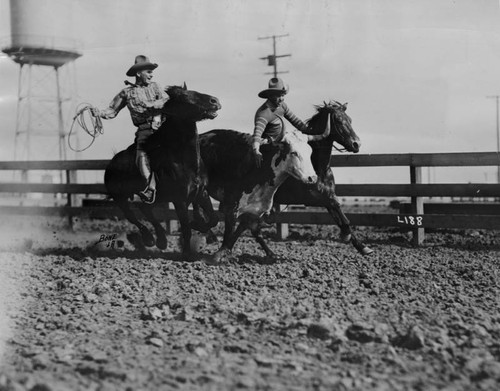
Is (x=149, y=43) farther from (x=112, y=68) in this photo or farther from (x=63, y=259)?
(x=63, y=259)

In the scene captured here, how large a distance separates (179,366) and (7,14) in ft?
15.7

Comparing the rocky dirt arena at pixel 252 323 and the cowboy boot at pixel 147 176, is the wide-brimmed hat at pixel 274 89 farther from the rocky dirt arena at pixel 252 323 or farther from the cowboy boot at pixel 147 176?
the rocky dirt arena at pixel 252 323

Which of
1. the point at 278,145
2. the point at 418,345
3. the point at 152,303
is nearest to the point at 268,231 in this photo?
the point at 278,145

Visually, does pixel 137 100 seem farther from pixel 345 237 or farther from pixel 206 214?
pixel 345 237

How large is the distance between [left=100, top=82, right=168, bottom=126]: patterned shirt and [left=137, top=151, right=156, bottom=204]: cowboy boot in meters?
0.40

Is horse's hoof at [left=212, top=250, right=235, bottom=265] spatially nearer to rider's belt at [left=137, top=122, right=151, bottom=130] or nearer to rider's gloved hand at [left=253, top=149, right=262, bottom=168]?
rider's gloved hand at [left=253, top=149, right=262, bottom=168]

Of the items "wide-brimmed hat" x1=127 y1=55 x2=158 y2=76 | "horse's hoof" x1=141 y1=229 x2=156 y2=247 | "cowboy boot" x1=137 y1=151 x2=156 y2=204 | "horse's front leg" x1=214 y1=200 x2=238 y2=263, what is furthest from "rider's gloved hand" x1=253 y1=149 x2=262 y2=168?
"horse's hoof" x1=141 y1=229 x2=156 y2=247

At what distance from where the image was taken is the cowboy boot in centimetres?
766

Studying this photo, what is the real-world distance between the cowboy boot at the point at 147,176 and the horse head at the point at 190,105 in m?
0.61

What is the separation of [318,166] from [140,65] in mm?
2319

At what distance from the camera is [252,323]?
434 cm

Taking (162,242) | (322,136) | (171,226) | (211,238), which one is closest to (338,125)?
(322,136)

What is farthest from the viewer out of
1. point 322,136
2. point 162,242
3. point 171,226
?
point 171,226

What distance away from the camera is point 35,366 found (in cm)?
365
